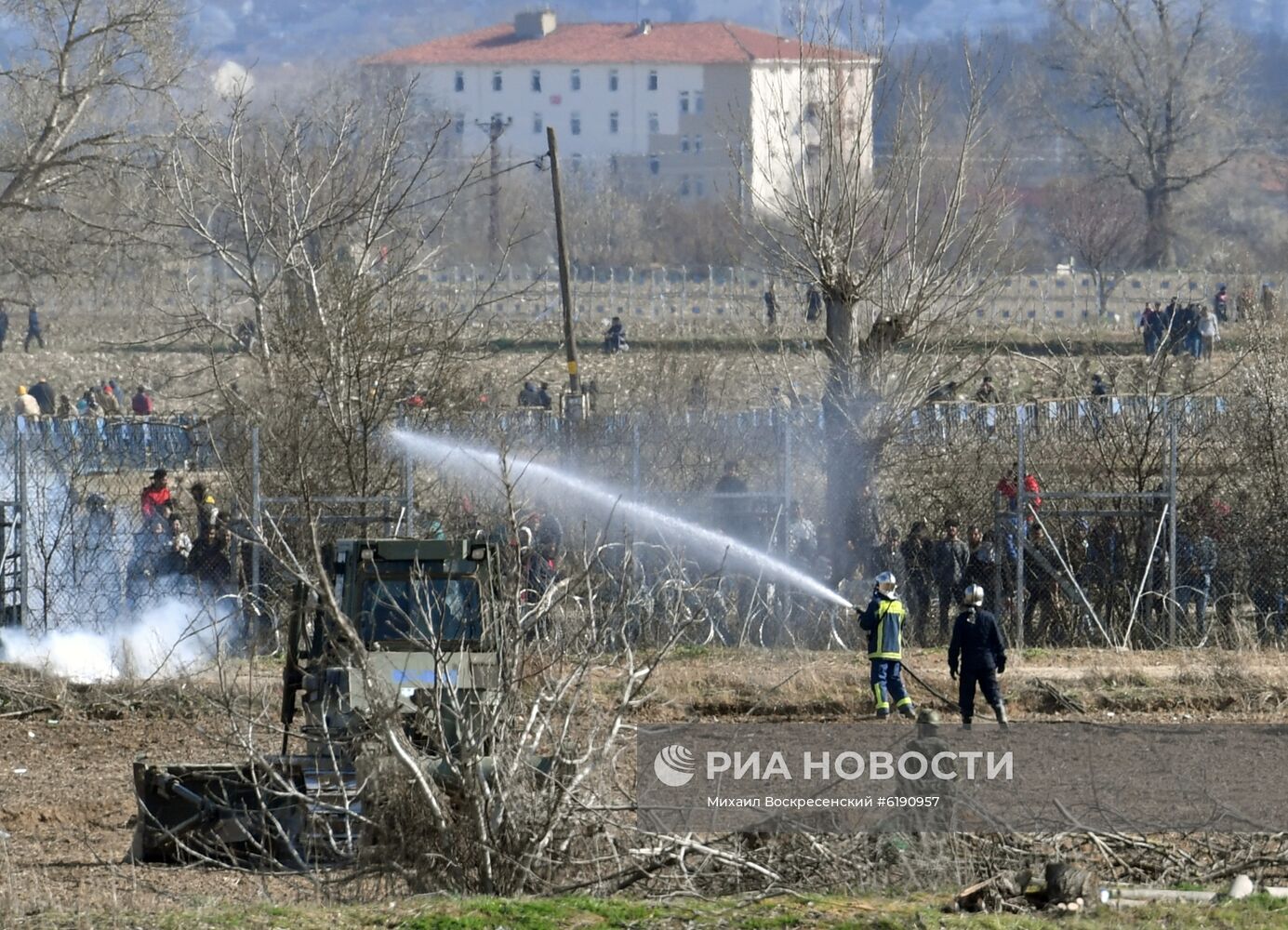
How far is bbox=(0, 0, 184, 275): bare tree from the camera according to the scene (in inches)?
1248

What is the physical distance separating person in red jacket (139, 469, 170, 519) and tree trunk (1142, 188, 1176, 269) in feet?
181

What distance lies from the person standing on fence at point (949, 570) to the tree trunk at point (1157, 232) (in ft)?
173

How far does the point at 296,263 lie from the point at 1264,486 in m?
12.1


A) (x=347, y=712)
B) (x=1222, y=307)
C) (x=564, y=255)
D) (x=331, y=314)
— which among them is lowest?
(x=347, y=712)

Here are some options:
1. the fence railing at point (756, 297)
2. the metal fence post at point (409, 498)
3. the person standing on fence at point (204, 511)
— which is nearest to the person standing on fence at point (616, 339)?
the fence railing at point (756, 297)

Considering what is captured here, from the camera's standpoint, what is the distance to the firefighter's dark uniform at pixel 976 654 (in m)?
14.5

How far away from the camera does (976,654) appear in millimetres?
14562

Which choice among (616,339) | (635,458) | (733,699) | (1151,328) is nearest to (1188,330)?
(1151,328)

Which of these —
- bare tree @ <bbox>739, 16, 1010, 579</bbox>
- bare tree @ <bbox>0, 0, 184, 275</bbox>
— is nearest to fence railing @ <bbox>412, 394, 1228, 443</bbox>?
bare tree @ <bbox>739, 16, 1010, 579</bbox>

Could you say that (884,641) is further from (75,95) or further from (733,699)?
(75,95)

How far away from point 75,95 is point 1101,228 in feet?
127

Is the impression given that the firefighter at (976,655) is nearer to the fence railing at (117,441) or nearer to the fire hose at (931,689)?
the fire hose at (931,689)

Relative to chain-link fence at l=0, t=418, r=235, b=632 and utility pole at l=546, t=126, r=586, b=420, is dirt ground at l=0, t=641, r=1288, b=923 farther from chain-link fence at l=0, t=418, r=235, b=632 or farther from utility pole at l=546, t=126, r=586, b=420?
utility pole at l=546, t=126, r=586, b=420

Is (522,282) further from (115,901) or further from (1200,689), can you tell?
(115,901)
